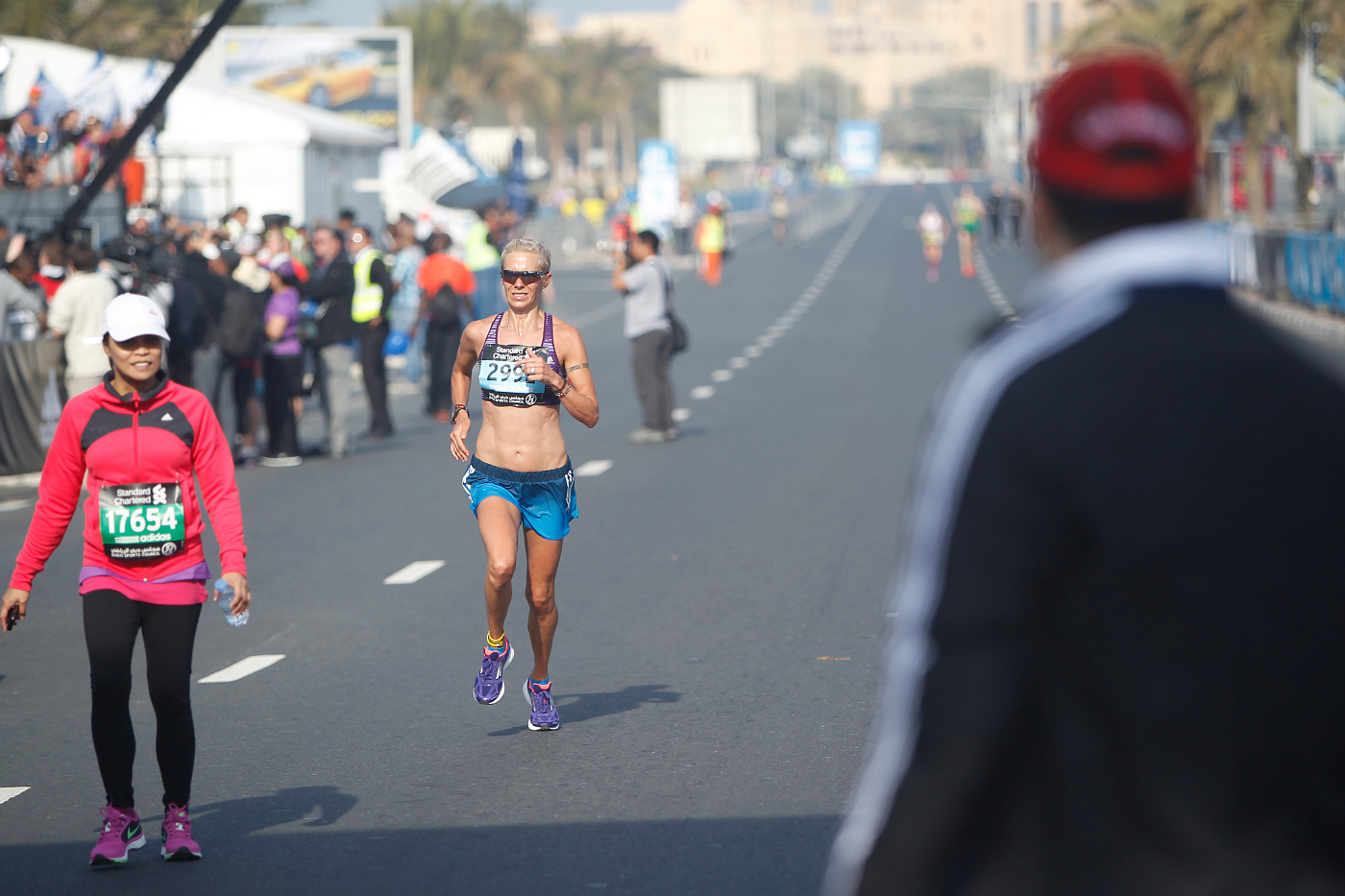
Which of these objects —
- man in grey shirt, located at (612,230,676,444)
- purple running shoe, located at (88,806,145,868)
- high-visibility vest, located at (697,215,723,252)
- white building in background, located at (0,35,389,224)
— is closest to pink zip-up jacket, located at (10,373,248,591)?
purple running shoe, located at (88,806,145,868)

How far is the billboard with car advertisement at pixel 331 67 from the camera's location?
1754 inches

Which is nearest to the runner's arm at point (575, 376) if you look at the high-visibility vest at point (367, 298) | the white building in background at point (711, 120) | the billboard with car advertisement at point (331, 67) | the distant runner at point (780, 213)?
the high-visibility vest at point (367, 298)

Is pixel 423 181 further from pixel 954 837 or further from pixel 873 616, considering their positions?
pixel 954 837

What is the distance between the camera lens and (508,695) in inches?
298

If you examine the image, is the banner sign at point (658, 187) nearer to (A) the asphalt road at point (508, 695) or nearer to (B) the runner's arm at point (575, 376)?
(A) the asphalt road at point (508, 695)

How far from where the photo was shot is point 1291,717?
6.62 feet

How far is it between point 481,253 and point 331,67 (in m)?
23.2

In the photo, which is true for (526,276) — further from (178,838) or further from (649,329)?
(649,329)

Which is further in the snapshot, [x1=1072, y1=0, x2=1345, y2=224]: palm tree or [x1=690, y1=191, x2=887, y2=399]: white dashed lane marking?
[x1=1072, y1=0, x2=1345, y2=224]: palm tree

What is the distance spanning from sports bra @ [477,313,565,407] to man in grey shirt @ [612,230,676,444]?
29.5ft

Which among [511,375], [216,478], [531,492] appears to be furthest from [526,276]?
[216,478]

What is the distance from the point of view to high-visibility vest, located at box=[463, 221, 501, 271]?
76.7 ft

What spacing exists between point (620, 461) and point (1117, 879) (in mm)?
12981

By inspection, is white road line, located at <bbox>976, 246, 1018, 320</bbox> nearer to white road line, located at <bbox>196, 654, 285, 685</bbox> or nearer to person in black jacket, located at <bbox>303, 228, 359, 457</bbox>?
person in black jacket, located at <bbox>303, 228, 359, 457</bbox>
